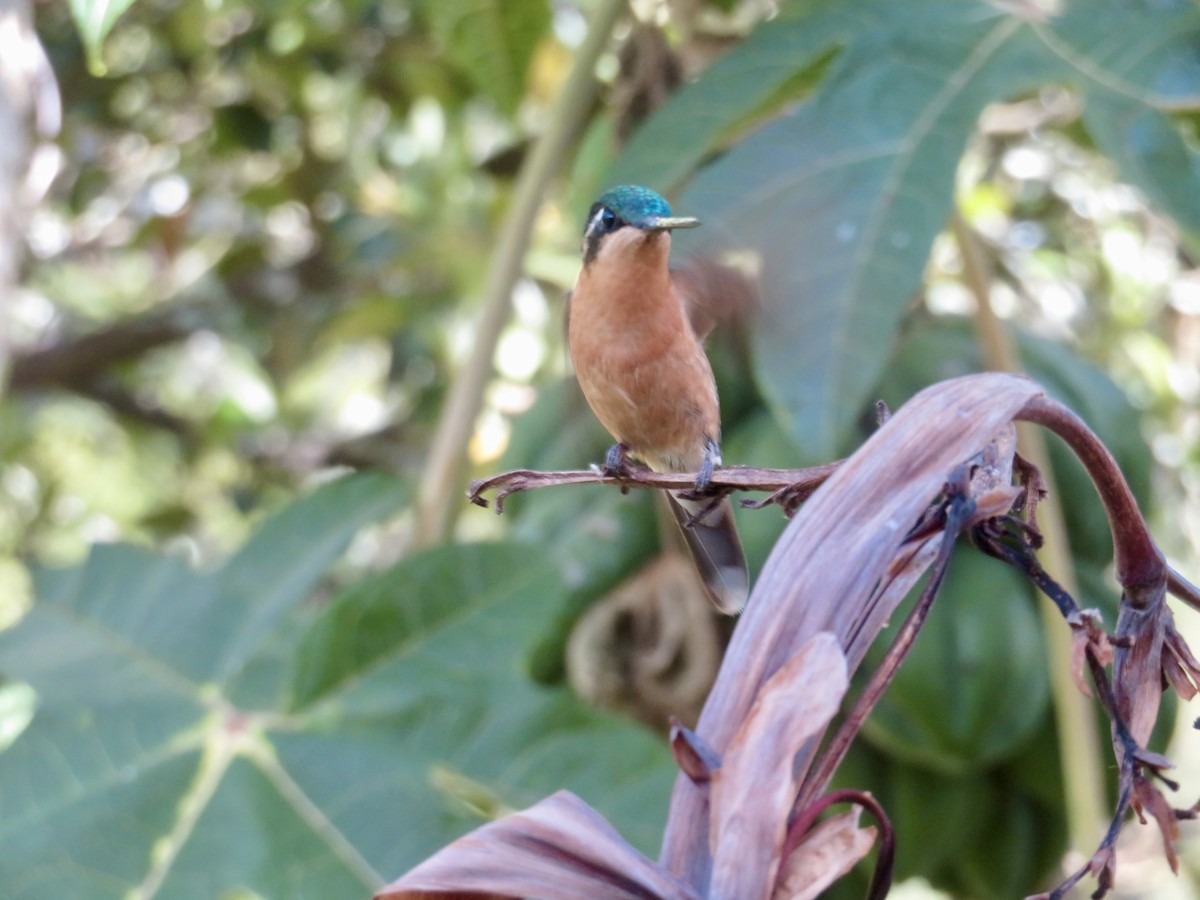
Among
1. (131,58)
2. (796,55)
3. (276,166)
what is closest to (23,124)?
(796,55)

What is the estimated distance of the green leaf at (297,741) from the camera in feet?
3.26

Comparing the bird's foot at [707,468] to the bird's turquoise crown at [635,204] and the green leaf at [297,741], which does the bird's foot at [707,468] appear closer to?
the bird's turquoise crown at [635,204]

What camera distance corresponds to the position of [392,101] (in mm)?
2463

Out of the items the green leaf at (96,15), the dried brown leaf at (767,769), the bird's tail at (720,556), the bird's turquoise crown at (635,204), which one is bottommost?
the bird's tail at (720,556)

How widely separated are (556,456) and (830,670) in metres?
1.21

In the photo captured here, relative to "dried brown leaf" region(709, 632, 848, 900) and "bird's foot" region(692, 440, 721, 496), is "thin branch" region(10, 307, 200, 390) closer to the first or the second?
"bird's foot" region(692, 440, 721, 496)

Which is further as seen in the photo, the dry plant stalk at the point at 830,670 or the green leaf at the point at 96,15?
the green leaf at the point at 96,15

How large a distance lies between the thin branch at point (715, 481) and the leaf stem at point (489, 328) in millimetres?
819

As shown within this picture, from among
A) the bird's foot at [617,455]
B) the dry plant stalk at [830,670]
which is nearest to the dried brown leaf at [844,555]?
the dry plant stalk at [830,670]

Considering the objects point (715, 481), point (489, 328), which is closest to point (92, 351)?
point (489, 328)

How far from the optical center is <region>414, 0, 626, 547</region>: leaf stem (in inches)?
50.8

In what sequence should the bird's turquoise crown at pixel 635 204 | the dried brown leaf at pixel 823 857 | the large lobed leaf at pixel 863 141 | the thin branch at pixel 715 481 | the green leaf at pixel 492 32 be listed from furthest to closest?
the green leaf at pixel 492 32 < the large lobed leaf at pixel 863 141 < the bird's turquoise crown at pixel 635 204 < the thin branch at pixel 715 481 < the dried brown leaf at pixel 823 857

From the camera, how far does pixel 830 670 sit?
321 millimetres

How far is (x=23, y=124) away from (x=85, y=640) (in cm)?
50
